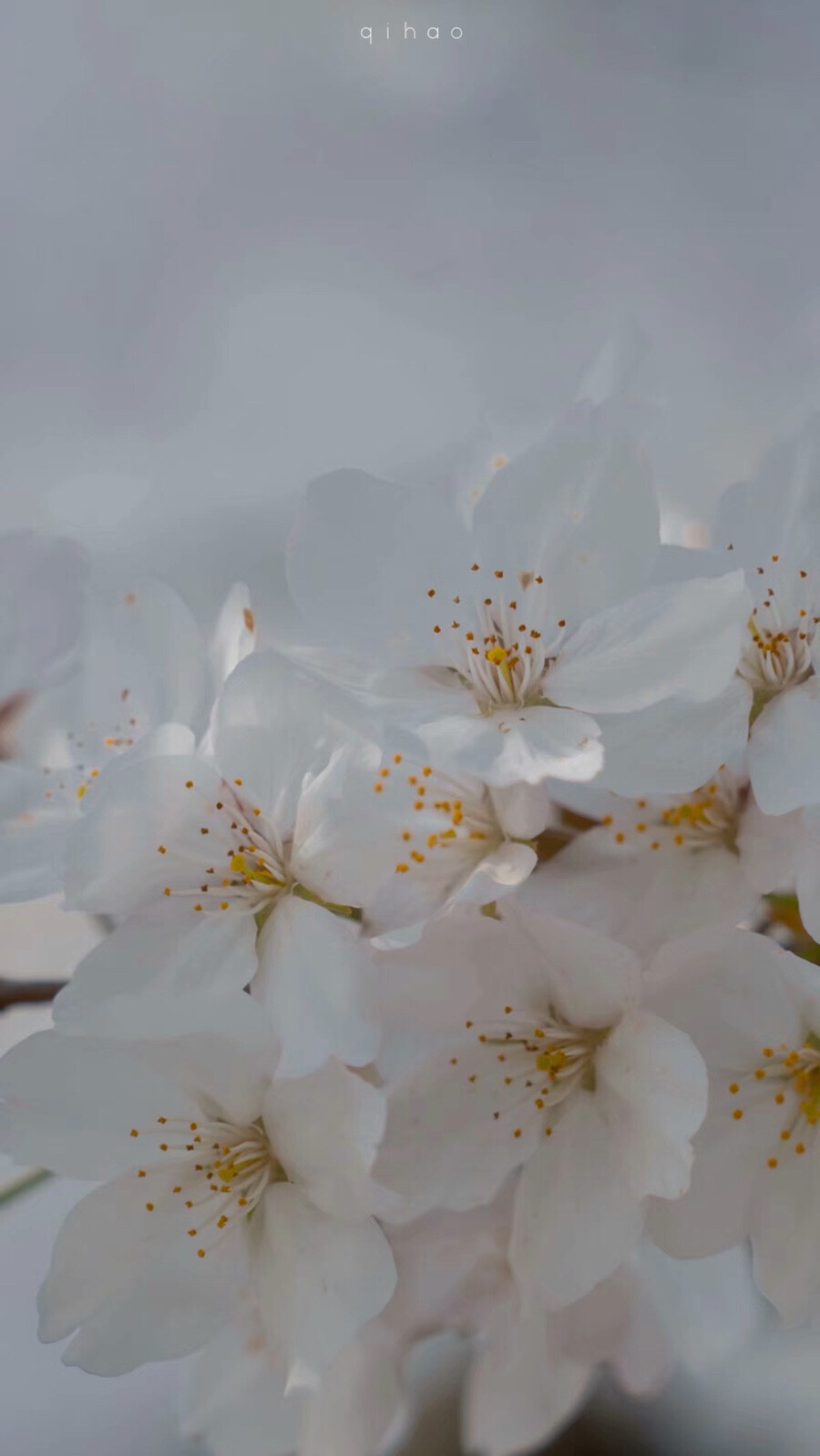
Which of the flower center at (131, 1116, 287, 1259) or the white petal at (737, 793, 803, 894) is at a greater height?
the white petal at (737, 793, 803, 894)

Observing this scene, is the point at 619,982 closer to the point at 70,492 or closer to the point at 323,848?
the point at 323,848

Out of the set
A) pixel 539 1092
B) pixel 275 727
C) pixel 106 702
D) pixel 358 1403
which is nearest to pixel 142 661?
pixel 106 702

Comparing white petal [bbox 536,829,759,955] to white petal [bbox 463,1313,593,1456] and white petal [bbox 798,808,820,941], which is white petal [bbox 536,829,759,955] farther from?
white petal [bbox 463,1313,593,1456]

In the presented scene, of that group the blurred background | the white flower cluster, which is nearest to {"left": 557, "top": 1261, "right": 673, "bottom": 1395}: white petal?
the white flower cluster

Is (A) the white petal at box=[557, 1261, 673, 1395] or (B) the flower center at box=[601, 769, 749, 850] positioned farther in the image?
(A) the white petal at box=[557, 1261, 673, 1395]

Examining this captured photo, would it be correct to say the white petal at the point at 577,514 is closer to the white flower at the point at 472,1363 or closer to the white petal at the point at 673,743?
the white petal at the point at 673,743

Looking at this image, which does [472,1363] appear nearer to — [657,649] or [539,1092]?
[539,1092]

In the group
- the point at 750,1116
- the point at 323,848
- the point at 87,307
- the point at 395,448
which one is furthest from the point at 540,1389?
the point at 87,307
